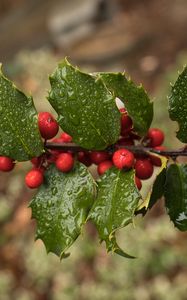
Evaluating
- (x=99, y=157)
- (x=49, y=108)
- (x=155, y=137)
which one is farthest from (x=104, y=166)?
(x=49, y=108)

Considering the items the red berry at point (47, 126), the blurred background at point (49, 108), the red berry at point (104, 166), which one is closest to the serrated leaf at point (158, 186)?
the red berry at point (104, 166)

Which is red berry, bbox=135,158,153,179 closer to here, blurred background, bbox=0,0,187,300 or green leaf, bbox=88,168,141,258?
green leaf, bbox=88,168,141,258

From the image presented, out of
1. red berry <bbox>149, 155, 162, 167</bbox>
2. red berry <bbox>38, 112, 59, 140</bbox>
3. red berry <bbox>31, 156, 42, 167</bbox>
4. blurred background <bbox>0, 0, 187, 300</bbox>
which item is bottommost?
blurred background <bbox>0, 0, 187, 300</bbox>

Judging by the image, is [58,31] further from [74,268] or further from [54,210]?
[54,210]

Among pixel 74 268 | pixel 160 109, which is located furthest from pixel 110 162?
pixel 160 109

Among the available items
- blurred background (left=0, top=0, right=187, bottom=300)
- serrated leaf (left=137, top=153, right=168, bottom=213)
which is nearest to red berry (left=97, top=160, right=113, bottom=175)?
serrated leaf (left=137, top=153, right=168, bottom=213)

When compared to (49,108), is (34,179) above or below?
above

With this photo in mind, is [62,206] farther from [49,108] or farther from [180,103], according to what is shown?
[49,108]
